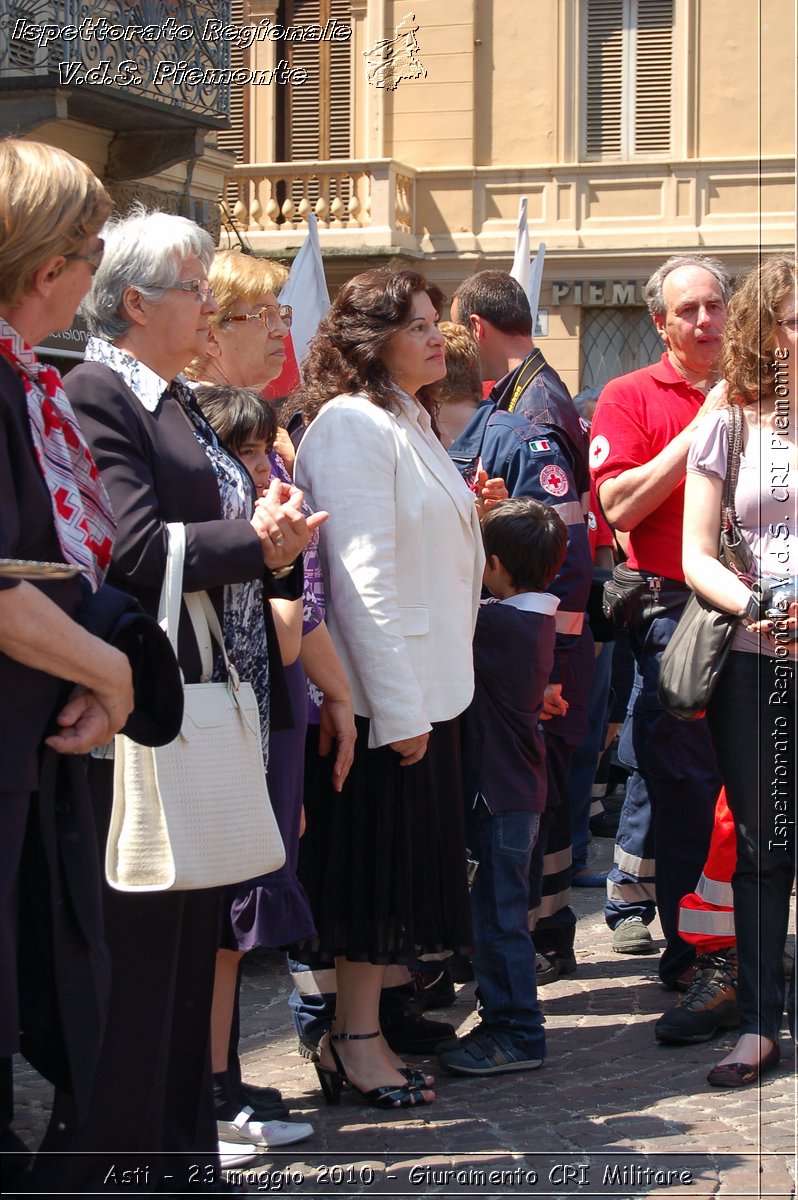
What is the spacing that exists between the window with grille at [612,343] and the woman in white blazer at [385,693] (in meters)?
17.0

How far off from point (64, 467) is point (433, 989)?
9.33ft

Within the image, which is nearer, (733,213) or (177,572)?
(177,572)

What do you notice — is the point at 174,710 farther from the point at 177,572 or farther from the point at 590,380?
the point at 590,380

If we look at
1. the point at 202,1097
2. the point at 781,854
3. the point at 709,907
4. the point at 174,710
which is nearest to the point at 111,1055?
the point at 202,1097

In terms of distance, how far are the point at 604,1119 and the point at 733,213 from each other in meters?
17.8

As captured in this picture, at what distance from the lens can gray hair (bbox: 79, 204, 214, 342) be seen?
3.29 meters

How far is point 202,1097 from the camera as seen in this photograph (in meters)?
3.16

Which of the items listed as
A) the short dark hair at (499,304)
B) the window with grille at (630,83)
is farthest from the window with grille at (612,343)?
the short dark hair at (499,304)

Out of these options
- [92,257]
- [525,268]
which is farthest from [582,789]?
[92,257]

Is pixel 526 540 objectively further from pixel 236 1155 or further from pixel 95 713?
pixel 95 713

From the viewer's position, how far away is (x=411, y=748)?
12.7 ft

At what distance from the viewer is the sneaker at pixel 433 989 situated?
191 inches

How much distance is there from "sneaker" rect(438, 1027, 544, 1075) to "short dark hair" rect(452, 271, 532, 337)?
8.60 feet

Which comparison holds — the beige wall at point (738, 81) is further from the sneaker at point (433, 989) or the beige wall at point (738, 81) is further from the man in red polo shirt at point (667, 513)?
the sneaker at point (433, 989)
